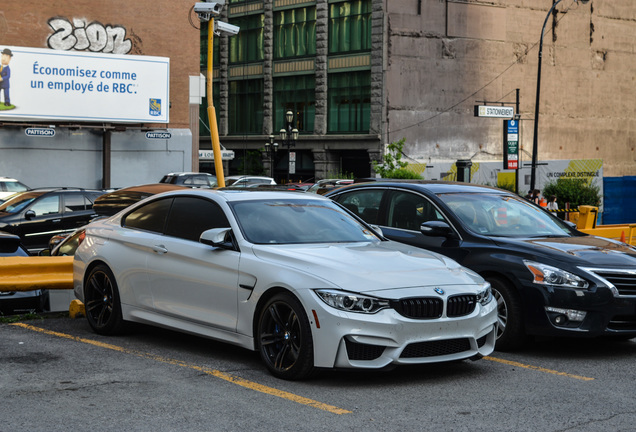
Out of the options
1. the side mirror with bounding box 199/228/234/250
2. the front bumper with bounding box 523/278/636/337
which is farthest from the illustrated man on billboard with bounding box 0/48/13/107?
the front bumper with bounding box 523/278/636/337

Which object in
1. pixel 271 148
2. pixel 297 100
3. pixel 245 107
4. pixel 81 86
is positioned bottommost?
pixel 271 148

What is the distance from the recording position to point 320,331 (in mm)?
7016

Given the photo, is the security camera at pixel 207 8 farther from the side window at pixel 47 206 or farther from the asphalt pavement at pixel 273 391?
the asphalt pavement at pixel 273 391

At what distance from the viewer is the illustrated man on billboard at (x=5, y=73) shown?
126 ft

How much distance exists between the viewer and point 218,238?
7941mm

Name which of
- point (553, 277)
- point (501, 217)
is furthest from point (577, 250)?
point (501, 217)

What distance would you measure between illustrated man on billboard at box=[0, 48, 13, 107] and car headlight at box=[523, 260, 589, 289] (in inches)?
1335

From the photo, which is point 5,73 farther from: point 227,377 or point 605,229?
point 227,377

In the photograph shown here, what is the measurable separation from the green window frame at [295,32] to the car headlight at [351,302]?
50418mm

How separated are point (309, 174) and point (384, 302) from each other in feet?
162

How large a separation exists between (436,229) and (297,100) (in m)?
48.8

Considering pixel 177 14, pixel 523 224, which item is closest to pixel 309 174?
pixel 177 14

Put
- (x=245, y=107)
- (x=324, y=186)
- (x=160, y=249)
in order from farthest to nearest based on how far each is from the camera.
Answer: (x=245, y=107)
(x=324, y=186)
(x=160, y=249)

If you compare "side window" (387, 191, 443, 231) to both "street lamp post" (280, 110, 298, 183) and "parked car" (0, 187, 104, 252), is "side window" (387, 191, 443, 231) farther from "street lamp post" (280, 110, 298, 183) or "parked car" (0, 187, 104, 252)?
"street lamp post" (280, 110, 298, 183)
